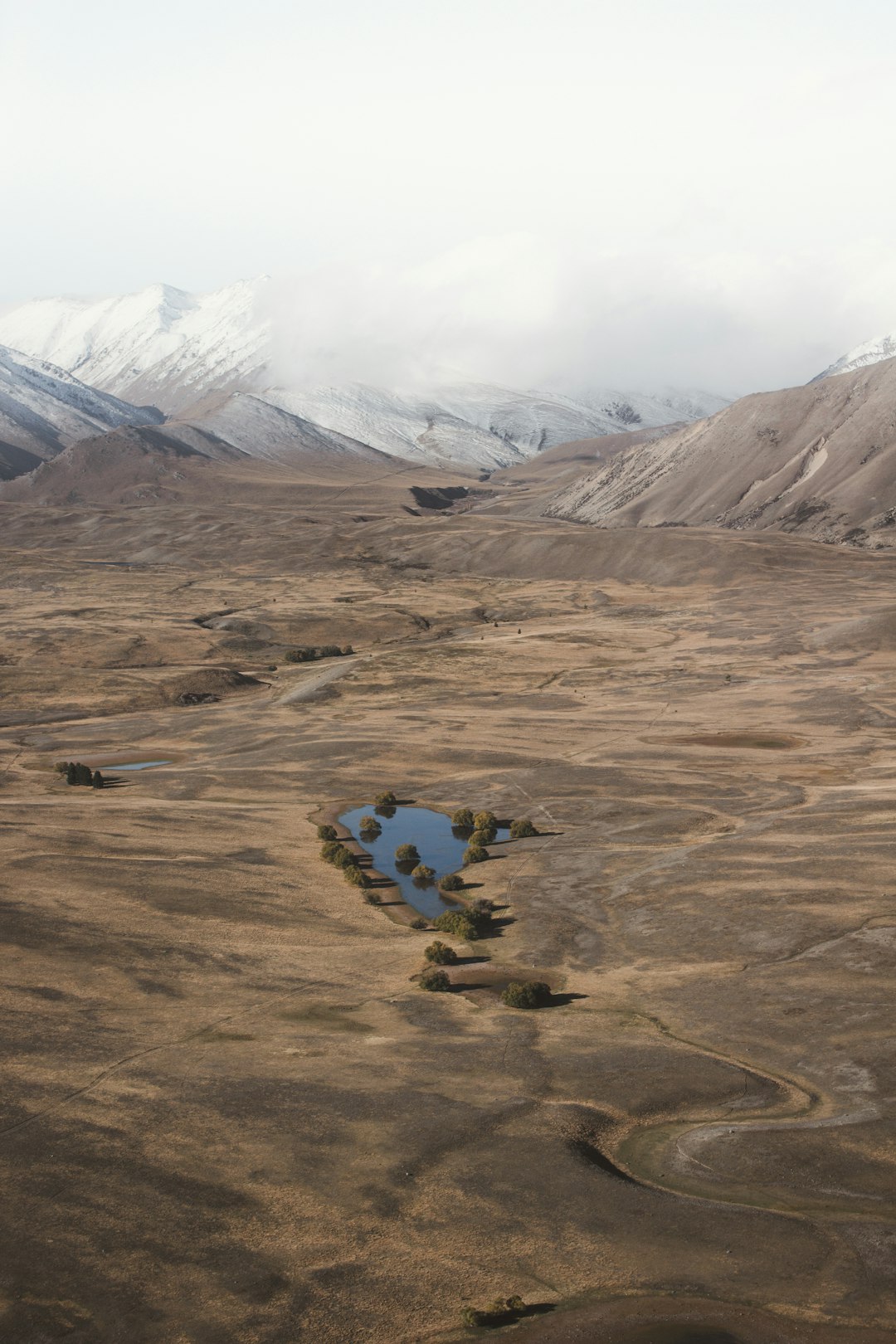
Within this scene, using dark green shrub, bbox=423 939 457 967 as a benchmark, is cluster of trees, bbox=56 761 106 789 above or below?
above

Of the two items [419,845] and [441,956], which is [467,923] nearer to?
[441,956]

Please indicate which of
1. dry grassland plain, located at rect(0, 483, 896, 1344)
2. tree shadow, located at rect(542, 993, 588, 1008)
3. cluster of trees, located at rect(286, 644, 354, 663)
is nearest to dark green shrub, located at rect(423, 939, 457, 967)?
dry grassland plain, located at rect(0, 483, 896, 1344)

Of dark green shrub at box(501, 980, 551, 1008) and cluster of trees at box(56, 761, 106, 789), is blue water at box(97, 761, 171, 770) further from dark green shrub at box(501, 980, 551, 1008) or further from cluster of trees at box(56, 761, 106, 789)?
dark green shrub at box(501, 980, 551, 1008)

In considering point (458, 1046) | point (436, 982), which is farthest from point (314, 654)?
point (458, 1046)

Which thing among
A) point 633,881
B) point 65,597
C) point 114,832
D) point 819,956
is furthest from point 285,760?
point 65,597

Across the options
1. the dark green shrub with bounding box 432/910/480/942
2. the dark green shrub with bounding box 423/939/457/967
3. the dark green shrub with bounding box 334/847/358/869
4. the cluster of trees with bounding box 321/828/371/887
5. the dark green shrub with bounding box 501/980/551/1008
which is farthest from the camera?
the dark green shrub with bounding box 334/847/358/869
